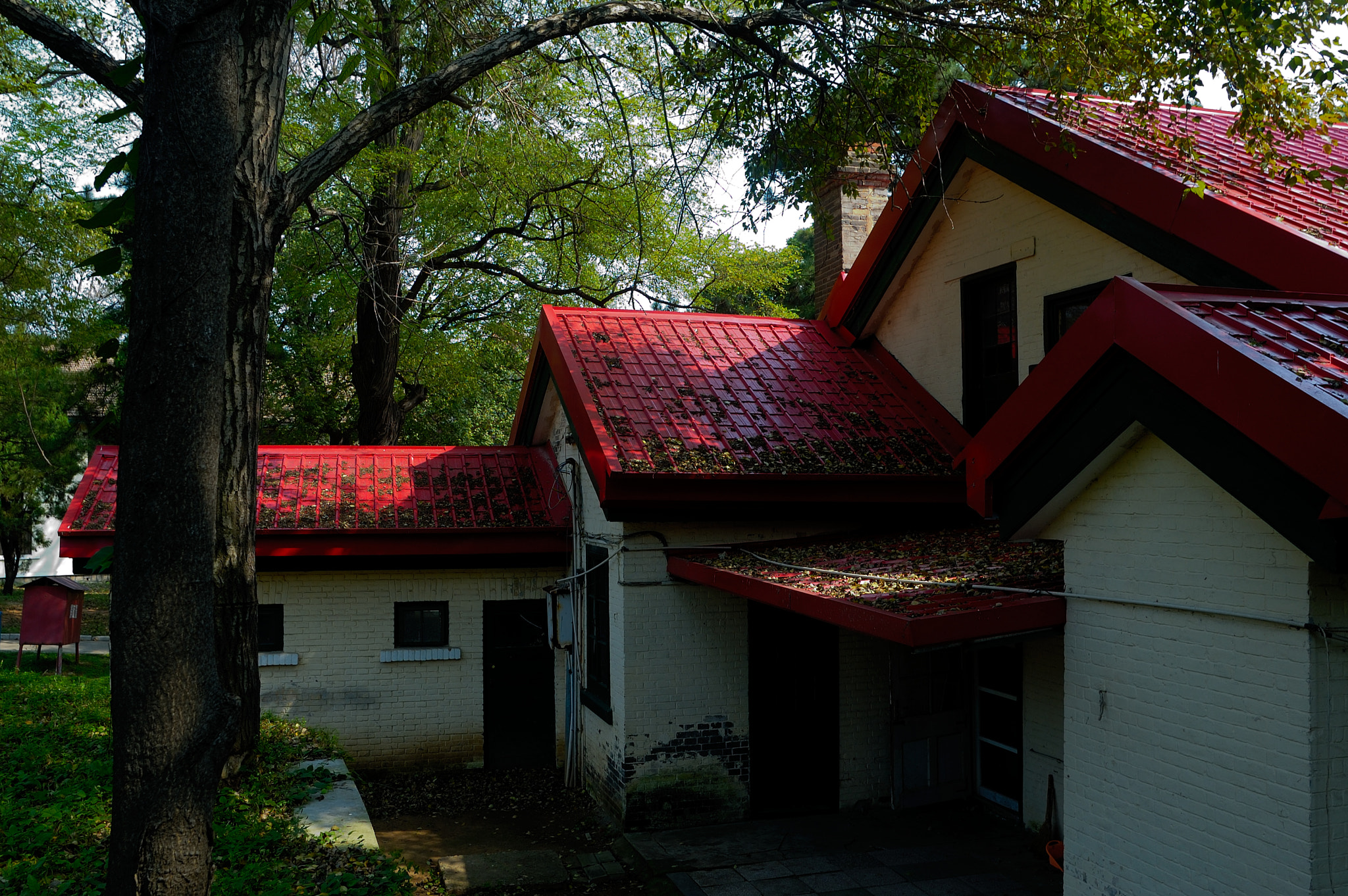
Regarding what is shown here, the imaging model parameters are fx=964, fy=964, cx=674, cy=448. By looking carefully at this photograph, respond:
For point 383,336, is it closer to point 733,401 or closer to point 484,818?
point 733,401

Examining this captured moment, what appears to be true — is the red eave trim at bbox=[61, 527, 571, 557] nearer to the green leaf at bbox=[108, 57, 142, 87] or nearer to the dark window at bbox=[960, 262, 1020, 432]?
the dark window at bbox=[960, 262, 1020, 432]

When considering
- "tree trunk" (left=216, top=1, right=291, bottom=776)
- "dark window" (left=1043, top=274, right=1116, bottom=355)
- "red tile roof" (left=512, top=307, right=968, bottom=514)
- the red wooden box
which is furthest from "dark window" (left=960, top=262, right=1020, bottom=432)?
the red wooden box

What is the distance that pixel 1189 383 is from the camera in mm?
4184

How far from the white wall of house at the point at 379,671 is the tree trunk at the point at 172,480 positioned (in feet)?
23.9

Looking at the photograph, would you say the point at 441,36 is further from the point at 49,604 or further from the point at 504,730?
the point at 49,604

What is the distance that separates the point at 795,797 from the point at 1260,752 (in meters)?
5.43


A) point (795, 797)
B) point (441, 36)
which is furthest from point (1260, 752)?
point (441, 36)

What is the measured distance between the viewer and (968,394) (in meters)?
9.76

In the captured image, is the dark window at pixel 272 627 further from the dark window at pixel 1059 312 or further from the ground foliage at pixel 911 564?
the dark window at pixel 1059 312

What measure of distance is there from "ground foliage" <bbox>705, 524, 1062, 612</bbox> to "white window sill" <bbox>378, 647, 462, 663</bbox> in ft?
13.2

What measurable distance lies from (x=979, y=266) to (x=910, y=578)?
14.4 ft

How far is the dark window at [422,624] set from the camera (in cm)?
1109

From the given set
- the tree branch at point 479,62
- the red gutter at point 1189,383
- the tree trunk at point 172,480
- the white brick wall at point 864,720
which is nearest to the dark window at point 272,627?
the tree branch at point 479,62

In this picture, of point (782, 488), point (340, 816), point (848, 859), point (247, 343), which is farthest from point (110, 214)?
point (848, 859)
